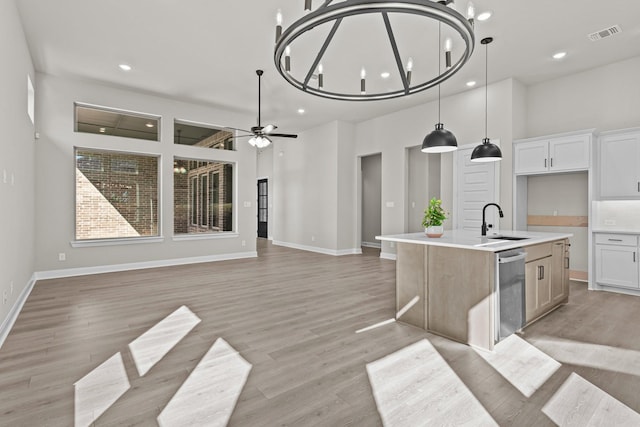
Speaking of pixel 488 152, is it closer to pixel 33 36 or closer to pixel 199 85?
pixel 199 85

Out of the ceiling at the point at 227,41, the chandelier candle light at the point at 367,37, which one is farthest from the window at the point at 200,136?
the chandelier candle light at the point at 367,37

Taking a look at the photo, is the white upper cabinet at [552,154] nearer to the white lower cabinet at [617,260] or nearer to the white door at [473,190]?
the white door at [473,190]

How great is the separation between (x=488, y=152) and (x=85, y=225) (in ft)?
21.7

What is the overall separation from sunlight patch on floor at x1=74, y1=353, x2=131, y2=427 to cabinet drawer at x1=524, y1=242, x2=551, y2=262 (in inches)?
137

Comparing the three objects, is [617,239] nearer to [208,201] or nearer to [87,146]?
[208,201]

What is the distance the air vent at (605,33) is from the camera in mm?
4057

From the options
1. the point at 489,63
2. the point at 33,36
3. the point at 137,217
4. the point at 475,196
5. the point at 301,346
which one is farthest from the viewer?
the point at 137,217

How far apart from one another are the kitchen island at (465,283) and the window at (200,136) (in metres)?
5.05

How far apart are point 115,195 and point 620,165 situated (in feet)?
27.2

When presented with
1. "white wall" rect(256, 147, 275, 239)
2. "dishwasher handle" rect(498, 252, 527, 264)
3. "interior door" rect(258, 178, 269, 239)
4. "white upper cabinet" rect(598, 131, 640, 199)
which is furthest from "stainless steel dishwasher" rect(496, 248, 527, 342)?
"interior door" rect(258, 178, 269, 239)

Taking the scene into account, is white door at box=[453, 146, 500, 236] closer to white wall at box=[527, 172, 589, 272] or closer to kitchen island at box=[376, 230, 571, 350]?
white wall at box=[527, 172, 589, 272]

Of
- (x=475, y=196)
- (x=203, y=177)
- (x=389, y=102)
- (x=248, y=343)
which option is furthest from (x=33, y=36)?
(x=475, y=196)

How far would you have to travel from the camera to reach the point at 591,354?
8.59 feet

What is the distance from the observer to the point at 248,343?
2854 millimetres
